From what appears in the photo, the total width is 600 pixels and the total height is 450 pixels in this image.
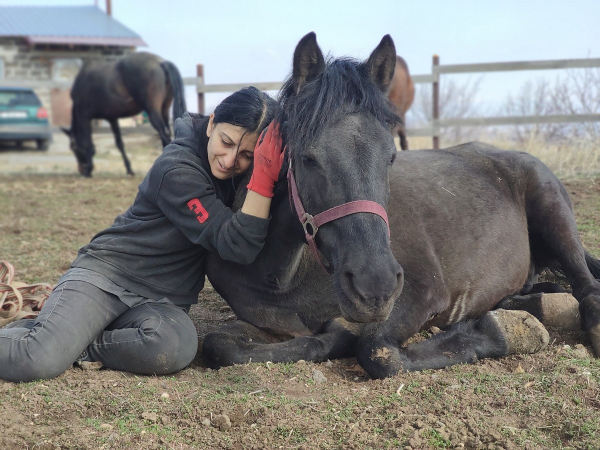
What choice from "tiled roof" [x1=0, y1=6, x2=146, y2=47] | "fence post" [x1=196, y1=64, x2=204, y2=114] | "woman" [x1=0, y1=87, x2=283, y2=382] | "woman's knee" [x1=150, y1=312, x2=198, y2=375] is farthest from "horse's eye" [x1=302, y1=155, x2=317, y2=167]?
"tiled roof" [x1=0, y1=6, x2=146, y2=47]

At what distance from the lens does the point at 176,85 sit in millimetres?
12547

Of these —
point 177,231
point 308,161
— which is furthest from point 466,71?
point 308,161

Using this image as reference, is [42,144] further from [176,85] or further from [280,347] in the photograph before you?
[280,347]

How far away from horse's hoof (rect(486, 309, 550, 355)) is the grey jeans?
1624 millimetres

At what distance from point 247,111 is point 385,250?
3.66 feet

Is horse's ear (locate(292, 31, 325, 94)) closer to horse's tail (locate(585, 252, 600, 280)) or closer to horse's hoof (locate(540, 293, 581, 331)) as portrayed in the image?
horse's hoof (locate(540, 293, 581, 331))

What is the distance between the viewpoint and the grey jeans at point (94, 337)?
9.52ft

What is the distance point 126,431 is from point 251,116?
5.26ft

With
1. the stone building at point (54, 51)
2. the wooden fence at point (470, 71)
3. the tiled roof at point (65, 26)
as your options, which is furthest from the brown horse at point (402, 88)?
the tiled roof at point (65, 26)

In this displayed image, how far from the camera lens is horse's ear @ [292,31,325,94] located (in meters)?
2.88

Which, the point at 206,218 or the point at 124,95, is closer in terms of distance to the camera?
the point at 206,218

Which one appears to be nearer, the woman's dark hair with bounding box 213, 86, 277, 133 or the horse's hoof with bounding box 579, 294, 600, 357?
the woman's dark hair with bounding box 213, 86, 277, 133

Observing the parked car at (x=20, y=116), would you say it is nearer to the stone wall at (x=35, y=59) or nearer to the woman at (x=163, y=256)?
the stone wall at (x=35, y=59)

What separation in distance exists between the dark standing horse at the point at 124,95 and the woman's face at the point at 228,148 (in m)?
9.50
